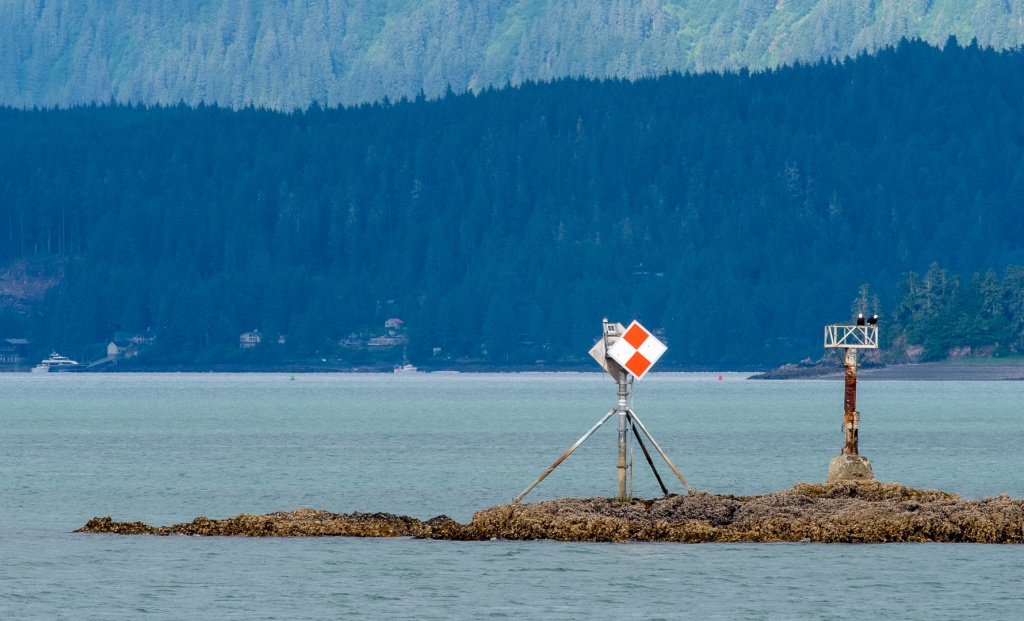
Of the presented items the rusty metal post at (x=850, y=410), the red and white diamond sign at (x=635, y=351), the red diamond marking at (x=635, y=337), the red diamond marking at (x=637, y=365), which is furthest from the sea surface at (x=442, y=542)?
the rusty metal post at (x=850, y=410)

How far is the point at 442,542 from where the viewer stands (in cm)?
4619

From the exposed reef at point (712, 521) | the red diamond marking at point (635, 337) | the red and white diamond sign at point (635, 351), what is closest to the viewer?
the red and white diamond sign at point (635, 351)

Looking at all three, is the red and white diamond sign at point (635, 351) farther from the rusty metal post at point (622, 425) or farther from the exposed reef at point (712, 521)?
the exposed reef at point (712, 521)

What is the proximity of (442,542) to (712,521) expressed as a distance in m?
6.66

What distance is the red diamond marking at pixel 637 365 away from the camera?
144 feet

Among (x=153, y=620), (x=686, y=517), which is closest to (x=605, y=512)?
(x=686, y=517)

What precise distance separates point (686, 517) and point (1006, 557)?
771cm

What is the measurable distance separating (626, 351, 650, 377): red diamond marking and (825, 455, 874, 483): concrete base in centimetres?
929

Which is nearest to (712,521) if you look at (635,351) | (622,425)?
(622,425)

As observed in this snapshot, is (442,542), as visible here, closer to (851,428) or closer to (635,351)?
(635,351)

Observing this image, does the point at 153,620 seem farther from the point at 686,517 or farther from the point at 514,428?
the point at 514,428

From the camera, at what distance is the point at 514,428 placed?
420ft

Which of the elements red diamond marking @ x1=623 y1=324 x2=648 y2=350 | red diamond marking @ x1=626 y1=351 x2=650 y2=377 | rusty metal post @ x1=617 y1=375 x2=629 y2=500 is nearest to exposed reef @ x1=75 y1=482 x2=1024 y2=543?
rusty metal post @ x1=617 y1=375 x2=629 y2=500

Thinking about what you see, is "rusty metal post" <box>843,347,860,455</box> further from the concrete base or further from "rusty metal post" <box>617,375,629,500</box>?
"rusty metal post" <box>617,375,629,500</box>
